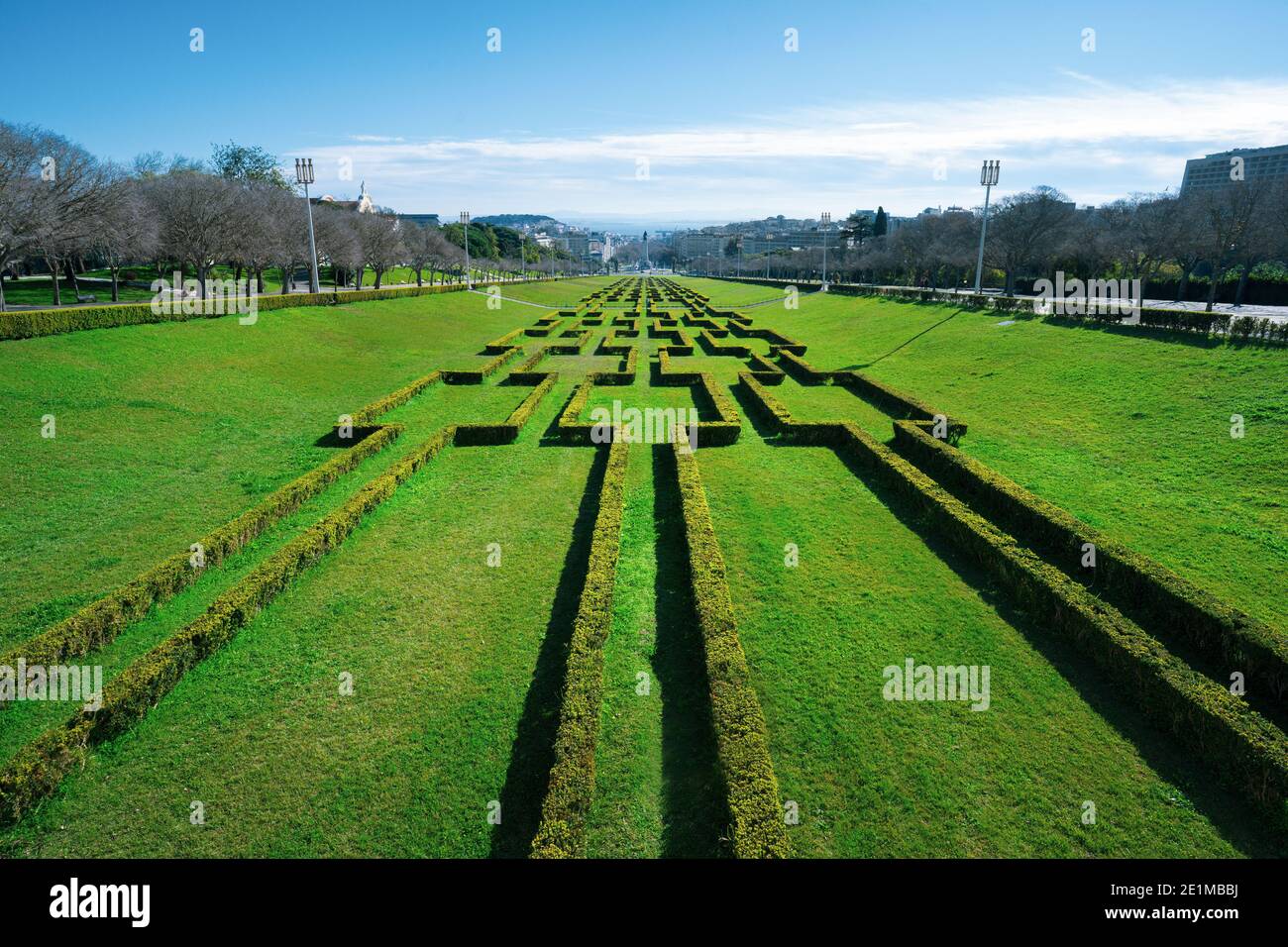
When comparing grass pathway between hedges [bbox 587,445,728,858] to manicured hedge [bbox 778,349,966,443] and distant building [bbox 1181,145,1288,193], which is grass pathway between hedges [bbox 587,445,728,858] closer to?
manicured hedge [bbox 778,349,966,443]

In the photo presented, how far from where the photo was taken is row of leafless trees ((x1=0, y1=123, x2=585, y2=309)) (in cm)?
2741

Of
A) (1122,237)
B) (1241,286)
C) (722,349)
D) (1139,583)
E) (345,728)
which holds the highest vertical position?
(1122,237)

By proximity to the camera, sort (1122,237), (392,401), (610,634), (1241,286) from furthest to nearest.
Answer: (1122,237)
(1241,286)
(392,401)
(610,634)

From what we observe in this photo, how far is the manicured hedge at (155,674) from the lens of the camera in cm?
573

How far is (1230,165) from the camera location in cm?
13138

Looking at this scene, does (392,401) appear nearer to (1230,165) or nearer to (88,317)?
(88,317)

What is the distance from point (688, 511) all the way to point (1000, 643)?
17.3 feet

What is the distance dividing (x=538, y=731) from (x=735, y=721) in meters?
2.10

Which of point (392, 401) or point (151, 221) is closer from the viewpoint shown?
point (392, 401)

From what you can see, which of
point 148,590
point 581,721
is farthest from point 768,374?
point 148,590

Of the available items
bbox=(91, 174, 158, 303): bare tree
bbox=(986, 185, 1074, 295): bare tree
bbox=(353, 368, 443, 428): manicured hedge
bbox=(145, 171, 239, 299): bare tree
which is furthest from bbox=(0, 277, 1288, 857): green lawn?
bbox=(986, 185, 1074, 295): bare tree

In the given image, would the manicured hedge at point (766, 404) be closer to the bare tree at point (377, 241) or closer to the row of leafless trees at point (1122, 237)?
the row of leafless trees at point (1122, 237)

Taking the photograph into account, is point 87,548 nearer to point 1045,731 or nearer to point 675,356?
point 1045,731
